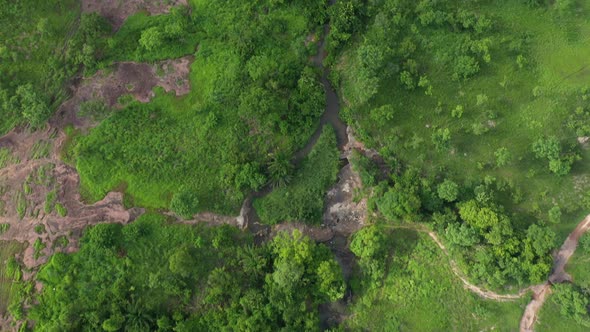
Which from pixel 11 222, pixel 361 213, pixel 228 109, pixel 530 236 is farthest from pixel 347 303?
pixel 11 222

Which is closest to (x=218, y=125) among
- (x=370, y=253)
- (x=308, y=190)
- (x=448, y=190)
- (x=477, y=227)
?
(x=308, y=190)

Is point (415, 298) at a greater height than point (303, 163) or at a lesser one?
lesser

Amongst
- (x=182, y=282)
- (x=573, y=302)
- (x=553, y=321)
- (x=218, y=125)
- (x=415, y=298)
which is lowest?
(x=182, y=282)

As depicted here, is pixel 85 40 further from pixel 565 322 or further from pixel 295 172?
pixel 565 322

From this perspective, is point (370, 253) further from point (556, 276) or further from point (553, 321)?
point (553, 321)

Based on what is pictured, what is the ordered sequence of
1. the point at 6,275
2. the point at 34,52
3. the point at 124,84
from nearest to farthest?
the point at 6,275 → the point at 34,52 → the point at 124,84

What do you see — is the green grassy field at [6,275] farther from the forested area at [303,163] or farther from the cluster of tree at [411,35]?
the cluster of tree at [411,35]

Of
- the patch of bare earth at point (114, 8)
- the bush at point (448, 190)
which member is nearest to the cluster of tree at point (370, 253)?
the bush at point (448, 190)
